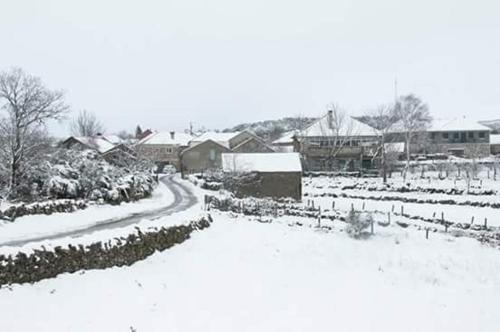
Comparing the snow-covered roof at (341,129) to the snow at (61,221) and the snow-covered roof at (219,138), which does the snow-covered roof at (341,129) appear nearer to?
the snow-covered roof at (219,138)

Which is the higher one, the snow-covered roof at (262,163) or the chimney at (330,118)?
the chimney at (330,118)

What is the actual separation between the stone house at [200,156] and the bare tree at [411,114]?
22928mm

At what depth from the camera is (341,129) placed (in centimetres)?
6353

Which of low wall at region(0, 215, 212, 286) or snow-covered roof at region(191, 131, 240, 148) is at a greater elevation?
snow-covered roof at region(191, 131, 240, 148)

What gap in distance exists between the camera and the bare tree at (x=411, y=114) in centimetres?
6153

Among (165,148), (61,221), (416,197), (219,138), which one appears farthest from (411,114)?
(61,221)

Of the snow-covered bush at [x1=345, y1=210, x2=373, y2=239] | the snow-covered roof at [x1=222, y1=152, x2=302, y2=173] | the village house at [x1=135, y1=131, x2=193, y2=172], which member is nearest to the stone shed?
the snow-covered roof at [x1=222, y1=152, x2=302, y2=173]

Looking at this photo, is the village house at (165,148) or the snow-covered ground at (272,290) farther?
the village house at (165,148)

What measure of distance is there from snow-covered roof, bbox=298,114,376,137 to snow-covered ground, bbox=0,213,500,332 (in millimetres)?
41594

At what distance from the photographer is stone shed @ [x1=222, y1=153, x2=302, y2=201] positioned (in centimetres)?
4116

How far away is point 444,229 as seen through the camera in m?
26.0

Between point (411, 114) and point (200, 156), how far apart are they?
1103 inches

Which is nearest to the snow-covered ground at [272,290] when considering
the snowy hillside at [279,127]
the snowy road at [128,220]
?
the snowy road at [128,220]

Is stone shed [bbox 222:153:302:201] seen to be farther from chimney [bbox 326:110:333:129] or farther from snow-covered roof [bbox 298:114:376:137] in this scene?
chimney [bbox 326:110:333:129]
